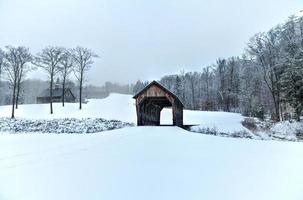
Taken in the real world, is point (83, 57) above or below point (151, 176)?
above

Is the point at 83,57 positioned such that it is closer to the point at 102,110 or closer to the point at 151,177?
the point at 102,110

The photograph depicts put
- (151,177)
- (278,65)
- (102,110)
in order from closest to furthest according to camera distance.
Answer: (151,177), (278,65), (102,110)

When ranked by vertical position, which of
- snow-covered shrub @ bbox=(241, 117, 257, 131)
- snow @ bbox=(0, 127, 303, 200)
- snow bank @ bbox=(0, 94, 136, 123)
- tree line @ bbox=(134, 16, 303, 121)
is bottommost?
snow @ bbox=(0, 127, 303, 200)

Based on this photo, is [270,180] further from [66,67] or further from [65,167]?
[66,67]

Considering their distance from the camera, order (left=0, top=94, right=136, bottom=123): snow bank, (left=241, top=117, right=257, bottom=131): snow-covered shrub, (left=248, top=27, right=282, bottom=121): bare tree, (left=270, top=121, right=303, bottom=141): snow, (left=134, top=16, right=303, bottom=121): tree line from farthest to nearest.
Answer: (left=241, top=117, right=257, bottom=131): snow-covered shrub
(left=0, top=94, right=136, bottom=123): snow bank
(left=270, top=121, right=303, bottom=141): snow
(left=248, top=27, right=282, bottom=121): bare tree
(left=134, top=16, right=303, bottom=121): tree line

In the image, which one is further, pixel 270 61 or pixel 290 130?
pixel 270 61

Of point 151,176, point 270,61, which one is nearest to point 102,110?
point 270,61

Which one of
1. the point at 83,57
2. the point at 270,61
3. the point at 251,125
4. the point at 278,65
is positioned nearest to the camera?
the point at 83,57

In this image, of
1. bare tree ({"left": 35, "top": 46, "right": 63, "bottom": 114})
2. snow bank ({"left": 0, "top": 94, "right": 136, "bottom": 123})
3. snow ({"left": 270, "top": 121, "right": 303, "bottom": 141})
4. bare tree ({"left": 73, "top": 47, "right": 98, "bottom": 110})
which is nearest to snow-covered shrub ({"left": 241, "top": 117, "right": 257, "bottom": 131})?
snow ({"left": 270, "top": 121, "right": 303, "bottom": 141})

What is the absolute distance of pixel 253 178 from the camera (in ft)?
9.46

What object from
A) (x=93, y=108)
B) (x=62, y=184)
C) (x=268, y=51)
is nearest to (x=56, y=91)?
(x=93, y=108)

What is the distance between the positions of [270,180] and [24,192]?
267 cm

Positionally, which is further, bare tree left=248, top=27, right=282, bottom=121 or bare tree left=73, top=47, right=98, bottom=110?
bare tree left=248, top=27, right=282, bottom=121

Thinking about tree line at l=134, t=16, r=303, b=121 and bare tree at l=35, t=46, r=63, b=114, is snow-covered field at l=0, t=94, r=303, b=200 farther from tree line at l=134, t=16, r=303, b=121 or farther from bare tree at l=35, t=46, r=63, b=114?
bare tree at l=35, t=46, r=63, b=114
